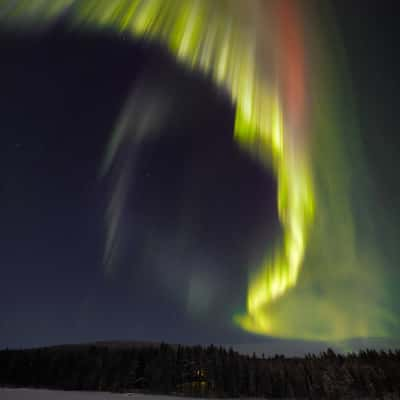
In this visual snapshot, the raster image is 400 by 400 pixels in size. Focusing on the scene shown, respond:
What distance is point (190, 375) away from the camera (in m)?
120

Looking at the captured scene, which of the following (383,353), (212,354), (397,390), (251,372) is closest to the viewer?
(397,390)

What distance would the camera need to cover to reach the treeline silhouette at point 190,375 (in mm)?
111500

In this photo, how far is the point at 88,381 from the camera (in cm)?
11012

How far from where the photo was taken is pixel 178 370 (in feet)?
395

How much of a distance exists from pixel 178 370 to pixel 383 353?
97.2m

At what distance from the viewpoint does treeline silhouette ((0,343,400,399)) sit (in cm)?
11150

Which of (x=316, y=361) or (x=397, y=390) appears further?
(x=316, y=361)

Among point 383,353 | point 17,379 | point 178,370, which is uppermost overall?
point 383,353

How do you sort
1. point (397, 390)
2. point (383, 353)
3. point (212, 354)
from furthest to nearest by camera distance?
point (383, 353), point (212, 354), point (397, 390)

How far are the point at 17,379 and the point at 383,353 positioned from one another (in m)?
156

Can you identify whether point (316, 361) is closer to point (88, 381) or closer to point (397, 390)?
point (397, 390)

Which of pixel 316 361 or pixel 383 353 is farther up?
pixel 383 353

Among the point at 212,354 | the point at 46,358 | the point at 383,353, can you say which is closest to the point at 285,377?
the point at 212,354

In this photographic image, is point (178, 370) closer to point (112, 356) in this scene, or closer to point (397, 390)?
point (112, 356)
